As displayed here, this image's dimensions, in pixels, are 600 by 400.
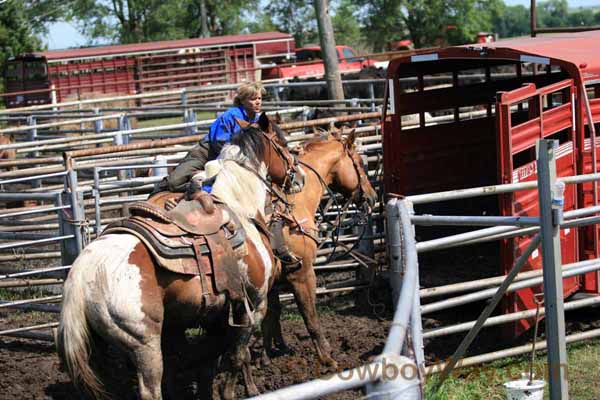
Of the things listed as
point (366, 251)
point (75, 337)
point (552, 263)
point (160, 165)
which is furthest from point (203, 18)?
point (552, 263)

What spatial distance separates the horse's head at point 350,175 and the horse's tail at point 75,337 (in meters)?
3.31

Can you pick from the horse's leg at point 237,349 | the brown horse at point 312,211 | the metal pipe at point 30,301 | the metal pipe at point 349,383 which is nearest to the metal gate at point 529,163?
the brown horse at point 312,211

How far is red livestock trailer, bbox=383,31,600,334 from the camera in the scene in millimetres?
6402

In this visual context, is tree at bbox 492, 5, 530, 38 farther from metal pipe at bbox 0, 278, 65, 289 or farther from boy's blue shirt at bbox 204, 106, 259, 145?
boy's blue shirt at bbox 204, 106, 259, 145

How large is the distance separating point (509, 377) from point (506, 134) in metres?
1.77

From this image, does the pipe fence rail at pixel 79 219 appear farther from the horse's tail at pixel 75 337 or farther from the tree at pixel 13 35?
the tree at pixel 13 35

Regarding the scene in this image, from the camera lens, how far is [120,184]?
26.5 ft

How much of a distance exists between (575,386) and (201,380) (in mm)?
2524

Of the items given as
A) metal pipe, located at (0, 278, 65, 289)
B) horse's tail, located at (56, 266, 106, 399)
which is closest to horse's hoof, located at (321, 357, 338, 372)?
horse's tail, located at (56, 266, 106, 399)

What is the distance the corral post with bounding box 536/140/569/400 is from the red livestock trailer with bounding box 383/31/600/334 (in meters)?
2.43

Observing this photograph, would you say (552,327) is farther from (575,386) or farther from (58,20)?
(58,20)

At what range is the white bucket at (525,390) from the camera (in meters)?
4.80

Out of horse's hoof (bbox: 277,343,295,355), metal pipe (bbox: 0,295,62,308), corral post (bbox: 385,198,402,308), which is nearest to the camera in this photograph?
corral post (bbox: 385,198,402,308)

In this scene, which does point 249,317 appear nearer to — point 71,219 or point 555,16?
point 71,219
